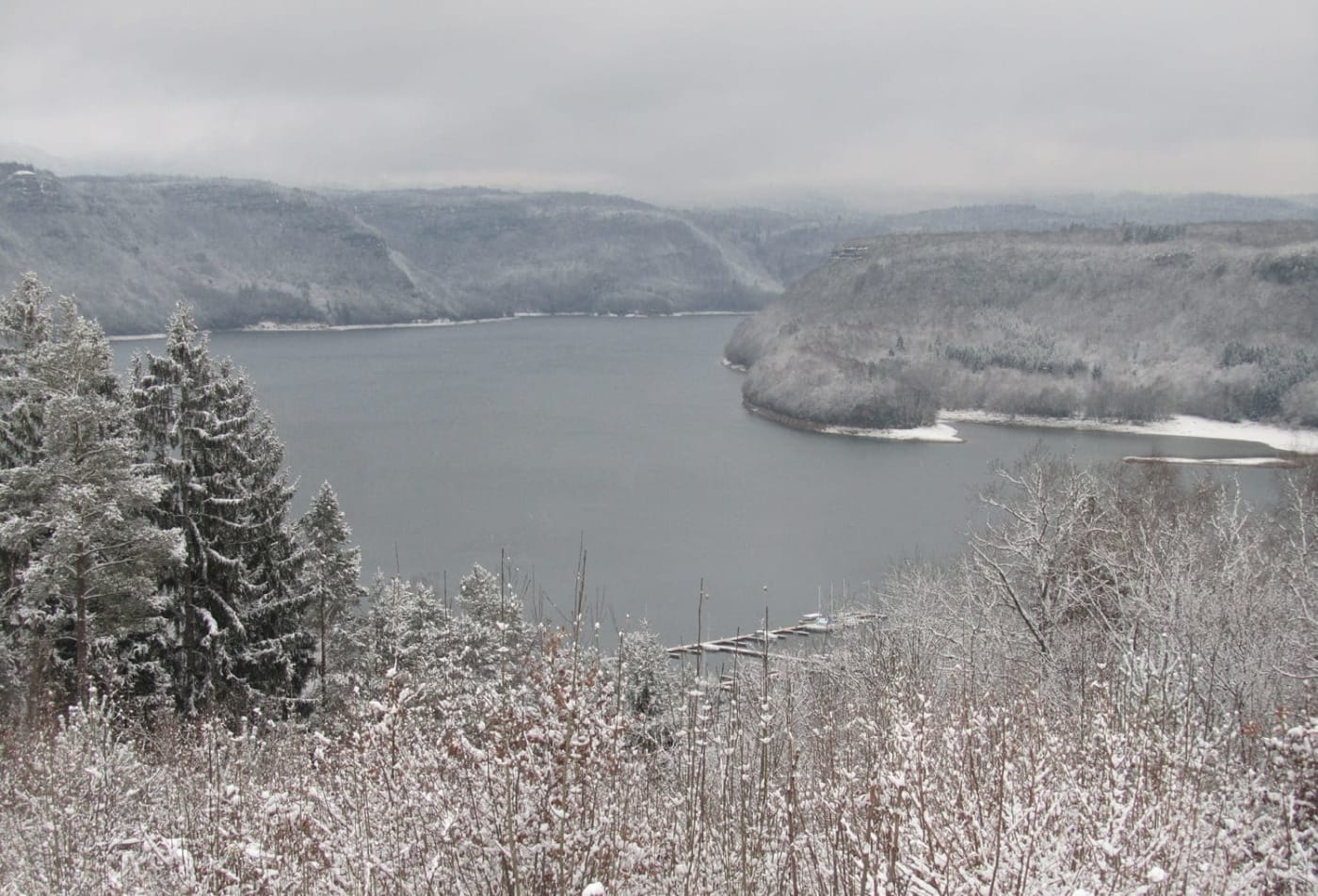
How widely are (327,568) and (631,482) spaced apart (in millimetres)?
29095

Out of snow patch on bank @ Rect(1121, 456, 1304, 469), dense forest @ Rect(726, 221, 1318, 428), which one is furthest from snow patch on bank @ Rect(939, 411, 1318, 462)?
snow patch on bank @ Rect(1121, 456, 1304, 469)

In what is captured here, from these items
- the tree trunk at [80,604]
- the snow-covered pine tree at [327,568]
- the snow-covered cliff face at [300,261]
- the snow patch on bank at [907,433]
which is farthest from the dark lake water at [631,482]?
the snow-covered cliff face at [300,261]

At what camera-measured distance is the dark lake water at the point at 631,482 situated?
94.0 feet

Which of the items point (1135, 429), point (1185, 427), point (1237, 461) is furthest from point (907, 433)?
point (1185, 427)

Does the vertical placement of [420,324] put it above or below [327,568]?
above

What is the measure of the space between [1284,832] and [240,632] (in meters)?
9.83

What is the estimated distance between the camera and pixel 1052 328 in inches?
Answer: 3435

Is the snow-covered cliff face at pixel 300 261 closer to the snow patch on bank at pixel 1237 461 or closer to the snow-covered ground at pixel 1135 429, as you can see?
the snow-covered ground at pixel 1135 429

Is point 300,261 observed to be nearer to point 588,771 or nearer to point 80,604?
point 80,604

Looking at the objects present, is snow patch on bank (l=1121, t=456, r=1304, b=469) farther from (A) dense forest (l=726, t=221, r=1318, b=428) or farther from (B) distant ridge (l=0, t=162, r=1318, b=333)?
(B) distant ridge (l=0, t=162, r=1318, b=333)

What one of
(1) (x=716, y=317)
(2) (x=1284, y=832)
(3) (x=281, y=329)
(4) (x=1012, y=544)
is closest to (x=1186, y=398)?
(4) (x=1012, y=544)

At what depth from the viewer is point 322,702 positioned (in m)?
11.1

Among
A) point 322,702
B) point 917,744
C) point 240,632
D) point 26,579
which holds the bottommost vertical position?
point 322,702

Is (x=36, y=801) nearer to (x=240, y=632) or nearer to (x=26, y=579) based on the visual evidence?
(x=26, y=579)
